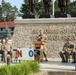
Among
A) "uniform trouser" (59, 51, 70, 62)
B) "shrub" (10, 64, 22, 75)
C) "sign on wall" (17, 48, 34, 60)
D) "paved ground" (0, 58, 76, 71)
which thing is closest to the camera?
"shrub" (10, 64, 22, 75)

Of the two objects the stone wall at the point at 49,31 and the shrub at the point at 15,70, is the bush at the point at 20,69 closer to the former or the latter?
the shrub at the point at 15,70

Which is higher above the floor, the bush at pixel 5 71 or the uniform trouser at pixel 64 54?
the bush at pixel 5 71

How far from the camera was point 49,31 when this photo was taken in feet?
65.1

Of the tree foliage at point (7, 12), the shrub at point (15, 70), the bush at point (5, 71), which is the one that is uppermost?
the bush at point (5, 71)

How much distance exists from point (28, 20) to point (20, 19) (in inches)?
26.6

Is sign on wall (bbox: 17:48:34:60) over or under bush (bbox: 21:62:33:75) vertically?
under

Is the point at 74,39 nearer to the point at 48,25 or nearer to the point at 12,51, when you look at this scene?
the point at 48,25

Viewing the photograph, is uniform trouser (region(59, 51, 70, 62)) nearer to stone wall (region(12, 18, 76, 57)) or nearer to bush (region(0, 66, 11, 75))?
stone wall (region(12, 18, 76, 57))

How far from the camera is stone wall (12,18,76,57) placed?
19516mm

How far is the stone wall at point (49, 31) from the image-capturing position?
19.5 metres

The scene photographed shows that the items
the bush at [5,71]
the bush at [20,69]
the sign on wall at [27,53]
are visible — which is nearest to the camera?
the bush at [5,71]

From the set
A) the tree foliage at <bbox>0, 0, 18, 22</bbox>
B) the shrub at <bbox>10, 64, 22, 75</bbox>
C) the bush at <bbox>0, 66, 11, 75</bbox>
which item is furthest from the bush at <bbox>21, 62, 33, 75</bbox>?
the tree foliage at <bbox>0, 0, 18, 22</bbox>

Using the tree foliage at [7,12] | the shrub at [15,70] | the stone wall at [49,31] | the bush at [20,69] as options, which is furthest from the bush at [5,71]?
the tree foliage at [7,12]

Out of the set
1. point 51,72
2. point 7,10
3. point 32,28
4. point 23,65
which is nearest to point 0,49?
point 32,28
